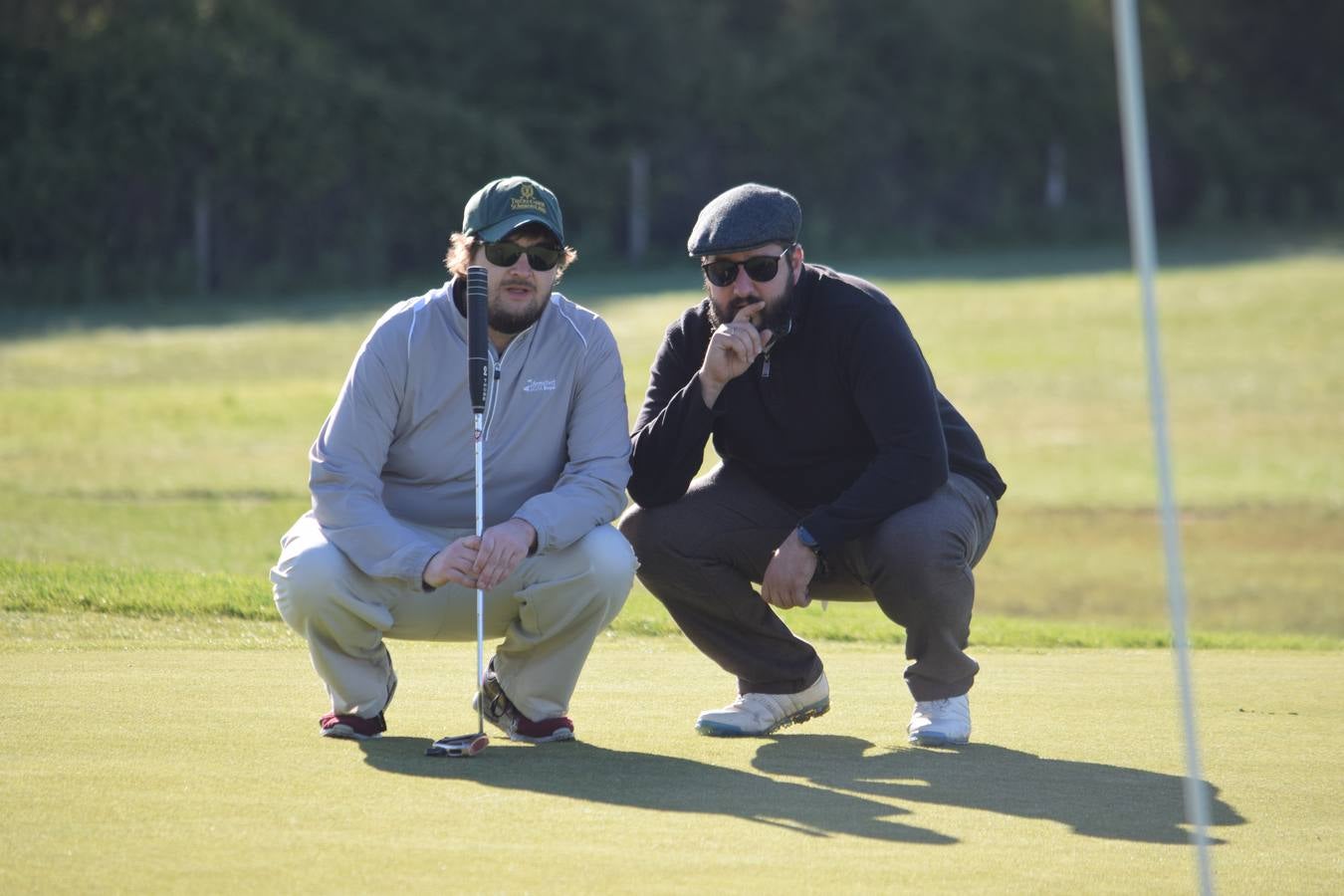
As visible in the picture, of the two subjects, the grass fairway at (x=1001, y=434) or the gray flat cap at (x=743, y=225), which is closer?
the gray flat cap at (x=743, y=225)

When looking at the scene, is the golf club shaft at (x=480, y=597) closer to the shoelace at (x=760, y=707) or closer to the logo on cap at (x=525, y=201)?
the logo on cap at (x=525, y=201)

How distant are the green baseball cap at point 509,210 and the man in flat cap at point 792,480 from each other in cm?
45

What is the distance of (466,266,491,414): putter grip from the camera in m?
5.12

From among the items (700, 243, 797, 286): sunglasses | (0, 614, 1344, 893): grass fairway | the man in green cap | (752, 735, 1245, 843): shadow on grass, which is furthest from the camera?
(700, 243, 797, 286): sunglasses

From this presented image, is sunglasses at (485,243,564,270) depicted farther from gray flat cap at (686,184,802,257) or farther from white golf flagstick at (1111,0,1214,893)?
white golf flagstick at (1111,0,1214,893)

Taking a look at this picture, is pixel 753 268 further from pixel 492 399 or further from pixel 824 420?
pixel 492 399

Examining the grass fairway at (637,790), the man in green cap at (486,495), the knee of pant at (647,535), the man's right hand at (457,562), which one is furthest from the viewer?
the knee of pant at (647,535)

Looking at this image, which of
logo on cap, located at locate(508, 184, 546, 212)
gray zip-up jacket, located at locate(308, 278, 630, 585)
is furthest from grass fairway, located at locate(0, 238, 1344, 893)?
logo on cap, located at locate(508, 184, 546, 212)

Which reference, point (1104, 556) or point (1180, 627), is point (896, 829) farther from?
point (1104, 556)

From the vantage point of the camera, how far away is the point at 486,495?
18.0 ft

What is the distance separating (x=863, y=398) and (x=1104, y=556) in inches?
362

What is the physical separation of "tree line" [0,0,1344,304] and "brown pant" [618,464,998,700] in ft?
80.3

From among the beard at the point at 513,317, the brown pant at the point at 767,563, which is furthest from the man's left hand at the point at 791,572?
the beard at the point at 513,317

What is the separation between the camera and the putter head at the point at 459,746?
15.8 feet
